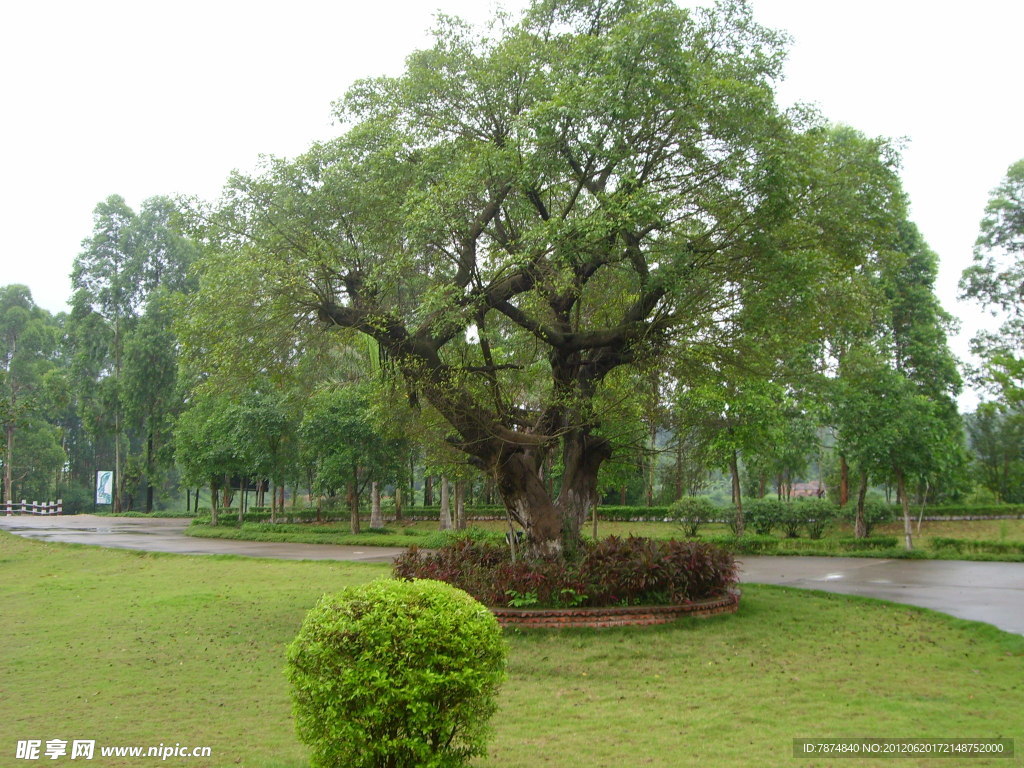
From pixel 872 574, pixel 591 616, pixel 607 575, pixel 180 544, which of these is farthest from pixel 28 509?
pixel 872 574

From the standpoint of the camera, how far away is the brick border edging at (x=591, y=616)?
968 centimetres

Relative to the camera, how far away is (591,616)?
973 cm

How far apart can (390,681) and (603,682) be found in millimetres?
3988

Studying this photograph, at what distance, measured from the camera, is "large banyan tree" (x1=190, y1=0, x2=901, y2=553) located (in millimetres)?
9281

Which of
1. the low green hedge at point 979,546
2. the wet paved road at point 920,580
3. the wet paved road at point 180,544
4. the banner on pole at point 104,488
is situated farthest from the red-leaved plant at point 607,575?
A: the banner on pole at point 104,488

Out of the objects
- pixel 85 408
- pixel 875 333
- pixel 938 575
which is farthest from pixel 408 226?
pixel 85 408

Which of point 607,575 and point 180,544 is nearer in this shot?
point 607,575

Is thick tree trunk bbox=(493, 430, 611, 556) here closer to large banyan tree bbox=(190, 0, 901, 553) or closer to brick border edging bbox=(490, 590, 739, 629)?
large banyan tree bbox=(190, 0, 901, 553)

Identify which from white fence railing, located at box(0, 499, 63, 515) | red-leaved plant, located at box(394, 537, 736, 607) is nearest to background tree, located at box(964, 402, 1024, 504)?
red-leaved plant, located at box(394, 537, 736, 607)

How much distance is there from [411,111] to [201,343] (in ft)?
14.4

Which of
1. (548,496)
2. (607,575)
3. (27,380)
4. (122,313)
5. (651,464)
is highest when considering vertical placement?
(122,313)

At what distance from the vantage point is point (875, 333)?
2467 cm

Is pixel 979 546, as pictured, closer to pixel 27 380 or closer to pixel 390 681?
pixel 390 681

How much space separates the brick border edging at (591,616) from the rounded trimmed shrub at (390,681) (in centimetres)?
563
